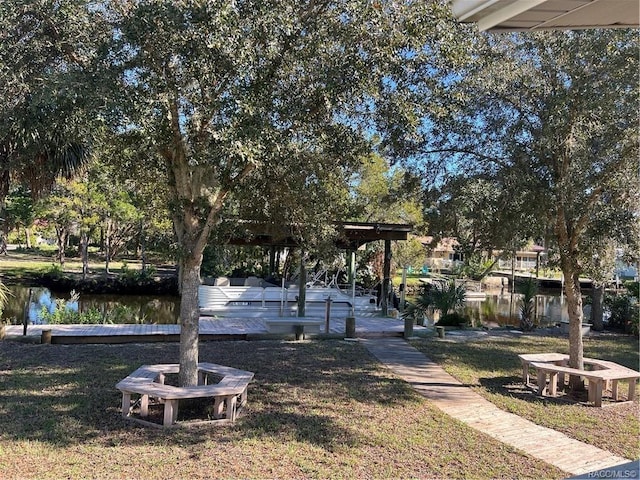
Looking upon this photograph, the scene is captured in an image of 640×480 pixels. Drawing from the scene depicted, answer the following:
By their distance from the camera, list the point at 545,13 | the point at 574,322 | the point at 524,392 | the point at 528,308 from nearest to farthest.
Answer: the point at 545,13, the point at 524,392, the point at 574,322, the point at 528,308

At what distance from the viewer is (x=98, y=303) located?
22109mm

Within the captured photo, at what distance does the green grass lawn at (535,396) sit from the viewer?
6004 millimetres

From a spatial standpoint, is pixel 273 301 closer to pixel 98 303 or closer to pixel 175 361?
pixel 175 361

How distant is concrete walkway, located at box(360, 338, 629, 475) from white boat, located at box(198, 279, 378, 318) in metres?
6.64

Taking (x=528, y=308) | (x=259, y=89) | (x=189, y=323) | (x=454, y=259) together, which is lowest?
(x=528, y=308)

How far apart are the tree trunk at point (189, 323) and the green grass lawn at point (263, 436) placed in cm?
87

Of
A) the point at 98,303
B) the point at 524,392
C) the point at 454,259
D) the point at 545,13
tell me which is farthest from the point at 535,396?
the point at 454,259

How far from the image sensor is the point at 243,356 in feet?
31.3

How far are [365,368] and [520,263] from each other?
193 ft

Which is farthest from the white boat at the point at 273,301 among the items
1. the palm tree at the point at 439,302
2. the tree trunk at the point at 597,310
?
the tree trunk at the point at 597,310

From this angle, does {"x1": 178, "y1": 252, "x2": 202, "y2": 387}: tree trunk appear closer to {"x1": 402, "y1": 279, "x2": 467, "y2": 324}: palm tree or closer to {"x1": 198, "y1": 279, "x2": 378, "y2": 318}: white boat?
{"x1": 198, "y1": 279, "x2": 378, "y2": 318}: white boat

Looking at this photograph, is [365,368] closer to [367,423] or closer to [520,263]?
[367,423]

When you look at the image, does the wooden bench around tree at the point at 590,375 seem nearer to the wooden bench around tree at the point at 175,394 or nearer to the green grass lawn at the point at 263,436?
the green grass lawn at the point at 263,436

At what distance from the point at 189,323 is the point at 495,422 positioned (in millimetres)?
4049
